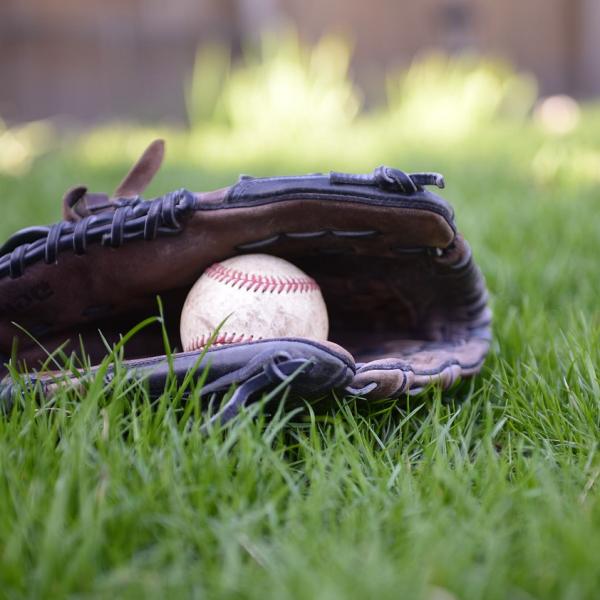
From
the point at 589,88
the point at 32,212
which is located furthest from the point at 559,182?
the point at 589,88

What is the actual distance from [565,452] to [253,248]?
93 centimetres

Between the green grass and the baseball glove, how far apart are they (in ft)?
0.33

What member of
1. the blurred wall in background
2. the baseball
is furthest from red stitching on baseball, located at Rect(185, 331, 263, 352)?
the blurred wall in background

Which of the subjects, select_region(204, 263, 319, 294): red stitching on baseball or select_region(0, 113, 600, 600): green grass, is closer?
select_region(0, 113, 600, 600): green grass

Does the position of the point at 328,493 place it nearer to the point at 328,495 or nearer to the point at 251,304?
the point at 328,495

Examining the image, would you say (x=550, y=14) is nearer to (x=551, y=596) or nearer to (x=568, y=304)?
(x=568, y=304)

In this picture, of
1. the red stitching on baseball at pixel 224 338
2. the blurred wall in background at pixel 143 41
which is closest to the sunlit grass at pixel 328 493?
the red stitching on baseball at pixel 224 338

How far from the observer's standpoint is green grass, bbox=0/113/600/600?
1062 millimetres

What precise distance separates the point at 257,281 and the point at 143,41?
6.91m

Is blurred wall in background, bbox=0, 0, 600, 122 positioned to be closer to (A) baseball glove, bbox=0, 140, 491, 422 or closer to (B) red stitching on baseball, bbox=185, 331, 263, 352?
(A) baseball glove, bbox=0, 140, 491, 422

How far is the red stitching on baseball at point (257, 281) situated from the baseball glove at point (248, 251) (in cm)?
7

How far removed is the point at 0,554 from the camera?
1.11 metres

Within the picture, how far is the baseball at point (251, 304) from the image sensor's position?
1.74m

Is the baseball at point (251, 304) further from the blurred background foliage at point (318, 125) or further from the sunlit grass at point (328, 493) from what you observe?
the blurred background foliage at point (318, 125)
